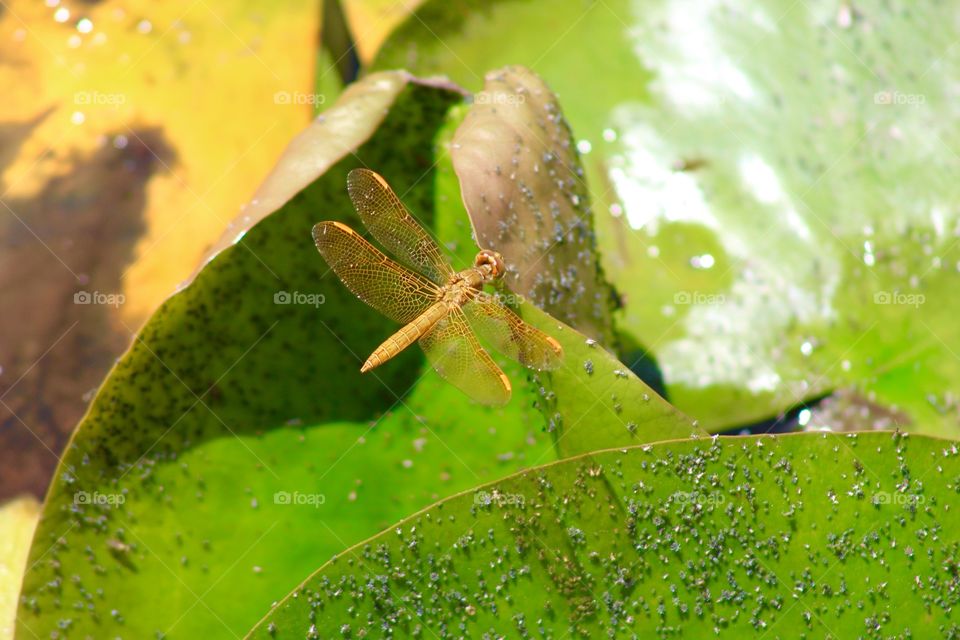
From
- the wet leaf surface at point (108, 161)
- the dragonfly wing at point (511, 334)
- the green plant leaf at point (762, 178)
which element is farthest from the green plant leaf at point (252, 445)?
the green plant leaf at point (762, 178)

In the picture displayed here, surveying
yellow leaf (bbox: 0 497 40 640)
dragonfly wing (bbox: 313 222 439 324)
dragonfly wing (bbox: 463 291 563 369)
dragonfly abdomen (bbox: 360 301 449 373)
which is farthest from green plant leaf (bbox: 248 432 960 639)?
yellow leaf (bbox: 0 497 40 640)

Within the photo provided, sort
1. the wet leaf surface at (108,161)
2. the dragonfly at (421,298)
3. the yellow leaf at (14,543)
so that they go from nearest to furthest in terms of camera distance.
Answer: the dragonfly at (421,298), the yellow leaf at (14,543), the wet leaf surface at (108,161)

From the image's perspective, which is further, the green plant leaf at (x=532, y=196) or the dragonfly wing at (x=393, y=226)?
the dragonfly wing at (x=393, y=226)

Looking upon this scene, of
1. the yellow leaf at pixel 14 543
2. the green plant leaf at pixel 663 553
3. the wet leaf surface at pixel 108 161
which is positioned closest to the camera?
the green plant leaf at pixel 663 553

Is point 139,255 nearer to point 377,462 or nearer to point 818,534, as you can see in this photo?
point 377,462

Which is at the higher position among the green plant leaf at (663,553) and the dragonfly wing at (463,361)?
the dragonfly wing at (463,361)

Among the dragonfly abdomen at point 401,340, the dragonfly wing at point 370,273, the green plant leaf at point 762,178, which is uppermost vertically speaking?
the dragonfly wing at point 370,273

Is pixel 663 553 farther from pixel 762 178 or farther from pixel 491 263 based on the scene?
pixel 762 178

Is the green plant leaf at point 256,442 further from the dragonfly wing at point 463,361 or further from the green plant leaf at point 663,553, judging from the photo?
the green plant leaf at point 663,553
